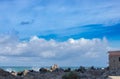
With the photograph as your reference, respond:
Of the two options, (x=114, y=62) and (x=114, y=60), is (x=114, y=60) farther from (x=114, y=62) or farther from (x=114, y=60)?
(x=114, y=62)

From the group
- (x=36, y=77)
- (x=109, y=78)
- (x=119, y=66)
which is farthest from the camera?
(x=119, y=66)

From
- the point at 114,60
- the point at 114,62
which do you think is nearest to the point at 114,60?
the point at 114,60

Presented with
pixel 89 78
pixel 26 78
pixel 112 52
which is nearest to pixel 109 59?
pixel 112 52

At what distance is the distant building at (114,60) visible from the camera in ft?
271

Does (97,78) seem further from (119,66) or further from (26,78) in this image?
(119,66)

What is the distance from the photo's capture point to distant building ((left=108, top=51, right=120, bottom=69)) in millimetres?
82575

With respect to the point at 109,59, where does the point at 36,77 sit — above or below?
below

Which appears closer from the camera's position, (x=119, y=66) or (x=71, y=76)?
(x=71, y=76)

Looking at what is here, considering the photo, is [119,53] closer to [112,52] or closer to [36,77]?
[112,52]

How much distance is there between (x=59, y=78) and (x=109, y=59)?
88.4 ft

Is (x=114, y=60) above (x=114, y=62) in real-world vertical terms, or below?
above

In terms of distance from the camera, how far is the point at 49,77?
63.0 m

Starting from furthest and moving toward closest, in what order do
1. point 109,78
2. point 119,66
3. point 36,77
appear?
1. point 119,66
2. point 36,77
3. point 109,78

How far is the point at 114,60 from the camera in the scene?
83.6 m
